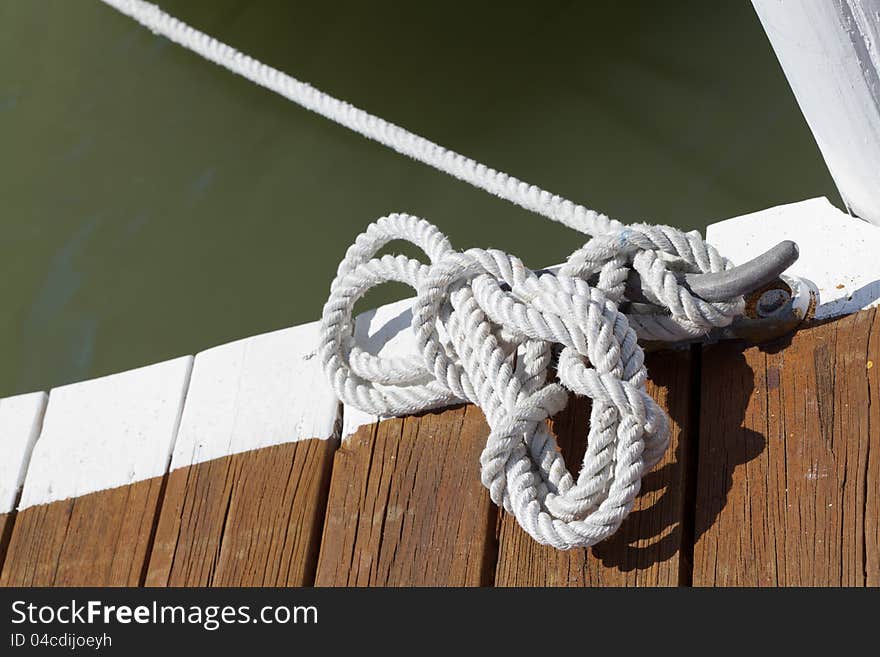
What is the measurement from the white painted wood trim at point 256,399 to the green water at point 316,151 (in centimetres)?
89

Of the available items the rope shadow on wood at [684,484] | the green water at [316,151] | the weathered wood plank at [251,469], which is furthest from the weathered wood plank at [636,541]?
the green water at [316,151]

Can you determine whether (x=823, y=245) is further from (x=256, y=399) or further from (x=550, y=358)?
(x=256, y=399)

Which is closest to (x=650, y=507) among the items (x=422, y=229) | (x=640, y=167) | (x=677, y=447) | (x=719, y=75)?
(x=677, y=447)

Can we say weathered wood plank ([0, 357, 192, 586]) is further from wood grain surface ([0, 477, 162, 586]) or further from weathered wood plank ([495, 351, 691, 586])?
weathered wood plank ([495, 351, 691, 586])

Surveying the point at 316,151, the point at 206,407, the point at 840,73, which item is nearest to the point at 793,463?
the point at 840,73

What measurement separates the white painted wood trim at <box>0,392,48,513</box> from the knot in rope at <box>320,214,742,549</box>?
2.32 ft

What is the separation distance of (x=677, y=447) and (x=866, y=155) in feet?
1.39

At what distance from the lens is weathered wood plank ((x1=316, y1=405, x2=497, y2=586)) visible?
1322 mm

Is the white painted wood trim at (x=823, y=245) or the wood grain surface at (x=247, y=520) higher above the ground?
the white painted wood trim at (x=823, y=245)

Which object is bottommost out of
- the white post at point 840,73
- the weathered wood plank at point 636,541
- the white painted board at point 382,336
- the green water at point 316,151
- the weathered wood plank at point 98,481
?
the weathered wood plank at point 636,541

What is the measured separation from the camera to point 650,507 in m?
1.26

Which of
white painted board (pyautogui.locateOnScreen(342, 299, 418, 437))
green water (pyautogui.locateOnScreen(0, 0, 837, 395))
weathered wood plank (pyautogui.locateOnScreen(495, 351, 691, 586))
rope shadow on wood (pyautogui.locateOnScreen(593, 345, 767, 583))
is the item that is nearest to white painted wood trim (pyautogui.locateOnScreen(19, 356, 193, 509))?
white painted board (pyautogui.locateOnScreen(342, 299, 418, 437))

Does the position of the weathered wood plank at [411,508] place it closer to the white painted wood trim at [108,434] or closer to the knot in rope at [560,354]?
the knot in rope at [560,354]

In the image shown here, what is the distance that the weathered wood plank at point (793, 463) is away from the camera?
3.80 feet
